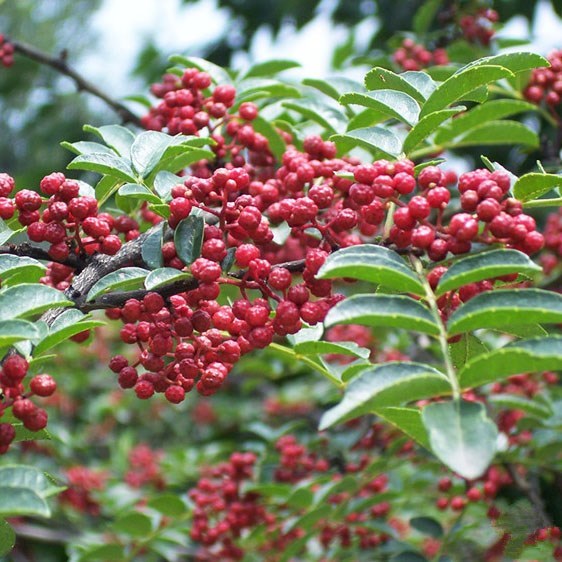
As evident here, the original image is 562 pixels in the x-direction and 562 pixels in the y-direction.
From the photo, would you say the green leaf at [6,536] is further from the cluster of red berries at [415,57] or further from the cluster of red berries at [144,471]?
the cluster of red berries at [144,471]

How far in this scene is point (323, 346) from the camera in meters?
1.34

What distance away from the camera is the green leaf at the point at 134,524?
96.7 inches

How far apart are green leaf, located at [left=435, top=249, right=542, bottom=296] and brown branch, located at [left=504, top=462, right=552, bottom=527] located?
1134 millimetres

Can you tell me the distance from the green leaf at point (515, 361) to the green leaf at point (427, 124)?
1.70ft

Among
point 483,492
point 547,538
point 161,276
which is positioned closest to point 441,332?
point 161,276

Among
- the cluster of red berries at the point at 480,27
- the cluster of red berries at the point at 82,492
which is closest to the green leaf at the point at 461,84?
the cluster of red berries at the point at 480,27

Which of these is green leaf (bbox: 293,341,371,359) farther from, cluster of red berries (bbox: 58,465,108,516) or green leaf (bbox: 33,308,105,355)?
cluster of red berries (bbox: 58,465,108,516)

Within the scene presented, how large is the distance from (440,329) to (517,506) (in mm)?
1203

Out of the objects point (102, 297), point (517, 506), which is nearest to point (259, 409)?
point (517, 506)

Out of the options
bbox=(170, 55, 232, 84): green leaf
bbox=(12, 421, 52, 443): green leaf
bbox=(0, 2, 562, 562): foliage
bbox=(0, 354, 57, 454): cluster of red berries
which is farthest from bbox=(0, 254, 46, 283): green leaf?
bbox=(170, 55, 232, 84): green leaf

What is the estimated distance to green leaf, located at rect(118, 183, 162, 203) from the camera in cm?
140

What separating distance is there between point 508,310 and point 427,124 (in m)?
0.50

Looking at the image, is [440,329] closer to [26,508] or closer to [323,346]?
[323,346]

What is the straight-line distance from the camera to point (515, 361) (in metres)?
0.99
